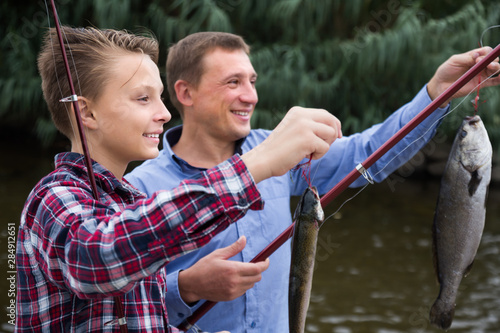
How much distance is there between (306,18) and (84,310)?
8084 mm

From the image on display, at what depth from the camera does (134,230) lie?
3.62 ft

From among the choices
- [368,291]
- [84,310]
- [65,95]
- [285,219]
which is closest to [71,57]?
[65,95]

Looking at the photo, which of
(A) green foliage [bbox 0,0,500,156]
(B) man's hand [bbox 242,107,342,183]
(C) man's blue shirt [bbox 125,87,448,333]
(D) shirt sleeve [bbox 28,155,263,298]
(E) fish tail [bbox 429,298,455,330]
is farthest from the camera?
(A) green foliage [bbox 0,0,500,156]

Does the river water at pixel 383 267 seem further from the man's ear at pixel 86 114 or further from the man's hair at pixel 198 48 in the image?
the man's ear at pixel 86 114

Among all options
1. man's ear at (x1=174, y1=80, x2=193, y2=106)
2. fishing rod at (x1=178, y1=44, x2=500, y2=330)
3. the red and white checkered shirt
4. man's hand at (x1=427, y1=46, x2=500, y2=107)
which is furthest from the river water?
the red and white checkered shirt

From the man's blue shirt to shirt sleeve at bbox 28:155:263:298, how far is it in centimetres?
79

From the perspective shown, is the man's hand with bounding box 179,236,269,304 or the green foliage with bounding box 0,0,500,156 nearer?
the man's hand with bounding box 179,236,269,304

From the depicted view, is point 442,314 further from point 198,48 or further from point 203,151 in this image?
point 198,48

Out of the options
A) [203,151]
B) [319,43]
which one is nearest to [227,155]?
[203,151]

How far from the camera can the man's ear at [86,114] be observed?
1415 mm

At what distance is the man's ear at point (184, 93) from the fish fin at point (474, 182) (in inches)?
52.4

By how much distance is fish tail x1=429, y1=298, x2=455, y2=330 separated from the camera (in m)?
1.67

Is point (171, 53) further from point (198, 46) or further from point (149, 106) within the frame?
point (149, 106)

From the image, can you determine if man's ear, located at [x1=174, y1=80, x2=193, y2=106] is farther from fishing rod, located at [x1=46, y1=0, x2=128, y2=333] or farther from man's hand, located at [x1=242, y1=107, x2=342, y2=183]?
man's hand, located at [x1=242, y1=107, x2=342, y2=183]
